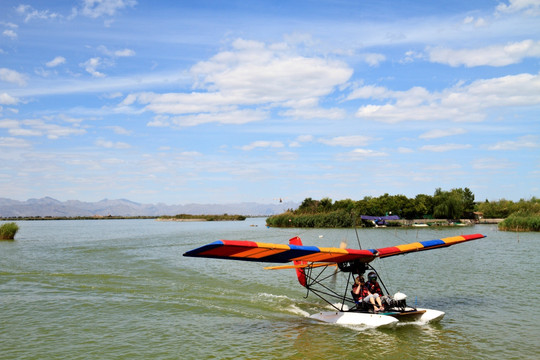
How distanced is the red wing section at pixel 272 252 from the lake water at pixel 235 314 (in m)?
1.88

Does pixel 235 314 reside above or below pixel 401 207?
below

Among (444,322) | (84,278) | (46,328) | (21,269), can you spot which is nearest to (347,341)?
(444,322)

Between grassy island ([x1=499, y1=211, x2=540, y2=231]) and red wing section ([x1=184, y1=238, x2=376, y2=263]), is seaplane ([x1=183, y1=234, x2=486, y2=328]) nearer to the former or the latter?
red wing section ([x1=184, y1=238, x2=376, y2=263])

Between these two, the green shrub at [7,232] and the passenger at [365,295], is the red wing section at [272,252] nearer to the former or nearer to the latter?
the passenger at [365,295]

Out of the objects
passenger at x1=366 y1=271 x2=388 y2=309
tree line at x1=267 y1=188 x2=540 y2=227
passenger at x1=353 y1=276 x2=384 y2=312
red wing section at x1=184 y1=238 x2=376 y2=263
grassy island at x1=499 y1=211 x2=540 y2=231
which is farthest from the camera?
tree line at x1=267 y1=188 x2=540 y2=227

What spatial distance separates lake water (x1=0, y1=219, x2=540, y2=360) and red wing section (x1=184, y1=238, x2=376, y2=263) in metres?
1.88

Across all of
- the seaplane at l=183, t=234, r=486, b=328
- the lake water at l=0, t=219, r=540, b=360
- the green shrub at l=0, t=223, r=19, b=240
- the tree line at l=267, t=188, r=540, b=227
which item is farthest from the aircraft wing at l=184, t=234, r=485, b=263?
the tree line at l=267, t=188, r=540, b=227

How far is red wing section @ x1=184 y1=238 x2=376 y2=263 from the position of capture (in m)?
9.29

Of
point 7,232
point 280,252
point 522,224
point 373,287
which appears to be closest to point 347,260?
point 373,287

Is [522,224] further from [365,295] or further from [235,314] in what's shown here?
[235,314]

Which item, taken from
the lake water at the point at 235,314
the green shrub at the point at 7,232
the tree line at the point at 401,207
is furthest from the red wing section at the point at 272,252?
the tree line at the point at 401,207

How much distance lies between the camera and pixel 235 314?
42.2 feet

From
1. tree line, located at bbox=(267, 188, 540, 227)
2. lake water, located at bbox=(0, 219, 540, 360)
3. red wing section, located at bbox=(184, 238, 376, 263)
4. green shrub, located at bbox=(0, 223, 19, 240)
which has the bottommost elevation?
lake water, located at bbox=(0, 219, 540, 360)

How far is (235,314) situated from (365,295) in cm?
409
